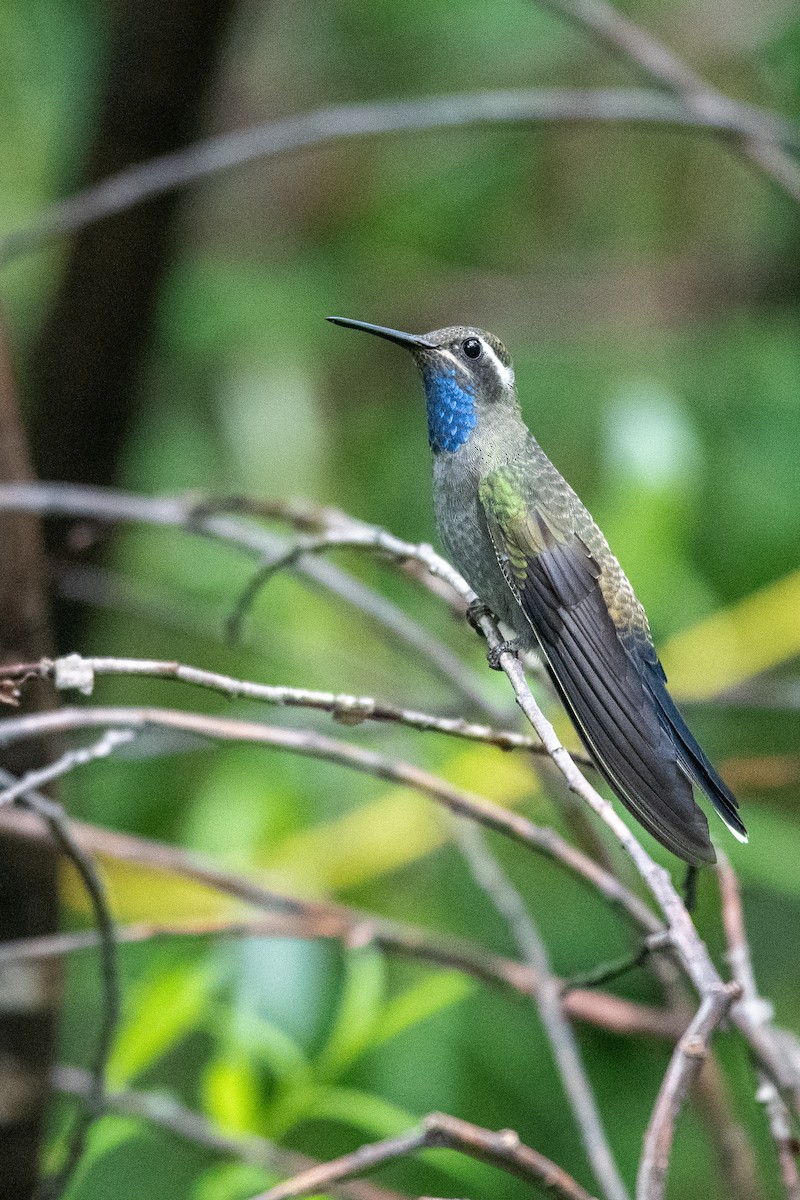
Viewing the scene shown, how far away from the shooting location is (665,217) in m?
5.39

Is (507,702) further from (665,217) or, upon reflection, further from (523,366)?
(665,217)

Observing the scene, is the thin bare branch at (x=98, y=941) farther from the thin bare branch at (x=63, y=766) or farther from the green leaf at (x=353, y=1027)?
the green leaf at (x=353, y=1027)

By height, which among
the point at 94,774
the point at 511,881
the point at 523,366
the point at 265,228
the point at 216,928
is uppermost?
the point at 265,228

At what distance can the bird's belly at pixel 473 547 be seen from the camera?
191cm

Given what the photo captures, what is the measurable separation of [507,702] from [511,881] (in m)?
0.75

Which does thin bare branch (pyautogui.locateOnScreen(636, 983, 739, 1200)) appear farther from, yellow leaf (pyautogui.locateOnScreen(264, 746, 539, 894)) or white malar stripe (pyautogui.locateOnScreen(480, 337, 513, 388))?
yellow leaf (pyautogui.locateOnScreen(264, 746, 539, 894))

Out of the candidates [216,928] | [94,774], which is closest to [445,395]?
[216,928]

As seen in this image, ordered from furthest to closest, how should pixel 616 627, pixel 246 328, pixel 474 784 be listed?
pixel 246 328
pixel 474 784
pixel 616 627

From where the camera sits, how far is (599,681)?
61.3 inches

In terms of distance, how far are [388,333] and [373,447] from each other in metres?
2.75

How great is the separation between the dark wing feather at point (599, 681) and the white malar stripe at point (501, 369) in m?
0.35

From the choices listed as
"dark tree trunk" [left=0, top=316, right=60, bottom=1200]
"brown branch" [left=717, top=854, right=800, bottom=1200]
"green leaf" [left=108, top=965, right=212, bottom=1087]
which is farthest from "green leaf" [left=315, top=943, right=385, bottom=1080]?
"brown branch" [left=717, top=854, right=800, bottom=1200]

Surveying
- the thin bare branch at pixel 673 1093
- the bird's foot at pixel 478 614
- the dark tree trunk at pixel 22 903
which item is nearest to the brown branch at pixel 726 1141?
the bird's foot at pixel 478 614

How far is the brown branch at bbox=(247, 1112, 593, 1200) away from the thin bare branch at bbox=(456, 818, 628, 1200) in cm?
28
